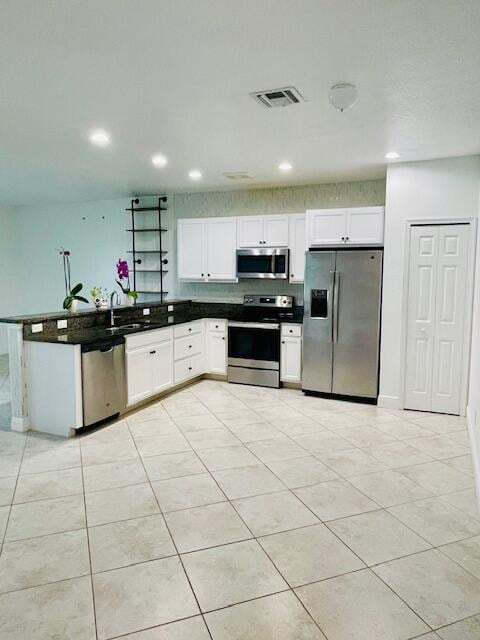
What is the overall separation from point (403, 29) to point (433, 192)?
2.68m

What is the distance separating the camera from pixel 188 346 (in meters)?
5.50

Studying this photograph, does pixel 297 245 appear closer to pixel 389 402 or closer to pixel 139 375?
pixel 389 402

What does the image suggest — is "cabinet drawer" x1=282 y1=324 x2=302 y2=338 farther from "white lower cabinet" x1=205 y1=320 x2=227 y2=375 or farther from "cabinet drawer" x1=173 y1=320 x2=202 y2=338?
"cabinet drawer" x1=173 y1=320 x2=202 y2=338

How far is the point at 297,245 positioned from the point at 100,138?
8.78ft

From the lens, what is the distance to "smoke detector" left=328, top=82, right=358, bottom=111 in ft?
8.59

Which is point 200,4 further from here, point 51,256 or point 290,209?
point 51,256

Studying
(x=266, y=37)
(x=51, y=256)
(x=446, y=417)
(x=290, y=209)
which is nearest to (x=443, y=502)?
(x=446, y=417)

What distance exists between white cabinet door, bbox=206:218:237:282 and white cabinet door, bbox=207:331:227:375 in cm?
79

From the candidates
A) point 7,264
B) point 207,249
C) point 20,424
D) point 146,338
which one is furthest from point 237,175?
point 7,264

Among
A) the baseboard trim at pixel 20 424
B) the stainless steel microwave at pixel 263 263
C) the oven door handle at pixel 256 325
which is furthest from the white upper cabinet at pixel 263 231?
the baseboard trim at pixel 20 424

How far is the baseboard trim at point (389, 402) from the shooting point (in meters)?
4.75

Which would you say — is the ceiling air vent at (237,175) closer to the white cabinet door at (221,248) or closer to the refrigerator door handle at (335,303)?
the white cabinet door at (221,248)

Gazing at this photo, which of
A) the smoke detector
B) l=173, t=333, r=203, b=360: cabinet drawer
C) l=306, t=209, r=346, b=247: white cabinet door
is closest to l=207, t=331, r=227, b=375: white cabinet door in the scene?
l=173, t=333, r=203, b=360: cabinet drawer

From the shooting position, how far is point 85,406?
3.83 meters
